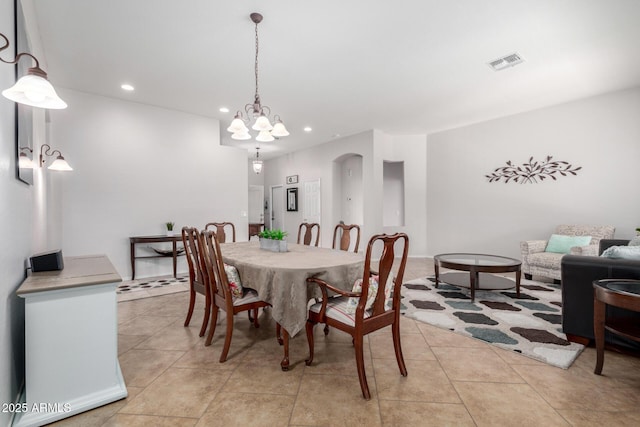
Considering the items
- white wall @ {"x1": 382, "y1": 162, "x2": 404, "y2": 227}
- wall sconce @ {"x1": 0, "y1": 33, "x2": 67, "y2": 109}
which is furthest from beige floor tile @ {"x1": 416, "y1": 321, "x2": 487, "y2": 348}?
white wall @ {"x1": 382, "y1": 162, "x2": 404, "y2": 227}

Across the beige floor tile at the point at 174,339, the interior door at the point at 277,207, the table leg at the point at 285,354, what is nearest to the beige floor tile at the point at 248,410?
the table leg at the point at 285,354

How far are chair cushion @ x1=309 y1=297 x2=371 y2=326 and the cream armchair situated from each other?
385 cm

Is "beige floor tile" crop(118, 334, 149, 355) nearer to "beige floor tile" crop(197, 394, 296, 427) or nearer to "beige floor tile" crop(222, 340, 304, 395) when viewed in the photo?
"beige floor tile" crop(222, 340, 304, 395)

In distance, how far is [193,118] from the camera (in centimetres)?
537

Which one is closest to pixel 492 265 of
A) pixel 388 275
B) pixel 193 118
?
pixel 388 275

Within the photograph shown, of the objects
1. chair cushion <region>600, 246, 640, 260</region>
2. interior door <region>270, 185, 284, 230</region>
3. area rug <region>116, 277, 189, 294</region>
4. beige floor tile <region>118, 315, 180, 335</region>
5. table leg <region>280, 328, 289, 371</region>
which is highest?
interior door <region>270, 185, 284, 230</region>

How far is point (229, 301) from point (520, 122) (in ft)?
19.6

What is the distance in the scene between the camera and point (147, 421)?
154 cm

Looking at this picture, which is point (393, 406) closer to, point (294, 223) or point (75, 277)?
point (75, 277)

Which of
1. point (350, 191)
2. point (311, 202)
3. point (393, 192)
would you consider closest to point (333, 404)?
point (350, 191)

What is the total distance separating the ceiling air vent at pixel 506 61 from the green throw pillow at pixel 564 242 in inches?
110

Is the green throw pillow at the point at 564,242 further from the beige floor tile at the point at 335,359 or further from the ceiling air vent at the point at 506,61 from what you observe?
the beige floor tile at the point at 335,359

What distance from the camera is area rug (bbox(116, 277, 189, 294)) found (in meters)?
4.12

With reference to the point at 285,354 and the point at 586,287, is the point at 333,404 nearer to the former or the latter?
the point at 285,354
